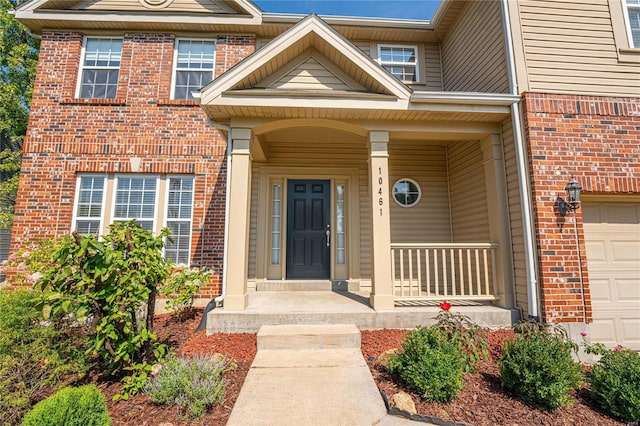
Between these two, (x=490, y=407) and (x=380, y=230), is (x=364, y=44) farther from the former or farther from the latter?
(x=490, y=407)

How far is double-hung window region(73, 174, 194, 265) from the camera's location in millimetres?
5844

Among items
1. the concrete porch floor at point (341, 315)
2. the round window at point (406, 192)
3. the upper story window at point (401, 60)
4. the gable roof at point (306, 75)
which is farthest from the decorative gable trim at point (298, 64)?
the concrete porch floor at point (341, 315)

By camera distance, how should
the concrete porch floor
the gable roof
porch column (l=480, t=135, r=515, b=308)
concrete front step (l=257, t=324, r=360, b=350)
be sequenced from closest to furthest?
concrete front step (l=257, t=324, r=360, b=350) → the concrete porch floor → the gable roof → porch column (l=480, t=135, r=515, b=308)

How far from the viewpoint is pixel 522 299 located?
431 cm

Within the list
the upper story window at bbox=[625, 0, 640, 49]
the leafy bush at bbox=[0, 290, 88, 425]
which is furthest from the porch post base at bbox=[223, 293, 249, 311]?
the upper story window at bbox=[625, 0, 640, 49]

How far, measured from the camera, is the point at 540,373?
2.69m

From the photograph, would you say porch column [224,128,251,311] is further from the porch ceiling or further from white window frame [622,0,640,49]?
white window frame [622,0,640,49]

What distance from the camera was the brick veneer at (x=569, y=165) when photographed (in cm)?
408

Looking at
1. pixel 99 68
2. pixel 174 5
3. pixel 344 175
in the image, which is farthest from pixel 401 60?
pixel 99 68

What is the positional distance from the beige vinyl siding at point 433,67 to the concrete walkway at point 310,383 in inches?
227

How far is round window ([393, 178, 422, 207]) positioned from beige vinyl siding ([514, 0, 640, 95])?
8.52ft

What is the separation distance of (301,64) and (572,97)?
Result: 4116 mm

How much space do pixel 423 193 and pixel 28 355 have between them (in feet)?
20.8

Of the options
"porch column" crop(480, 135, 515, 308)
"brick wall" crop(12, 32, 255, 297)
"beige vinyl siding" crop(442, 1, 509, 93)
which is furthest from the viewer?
"brick wall" crop(12, 32, 255, 297)
